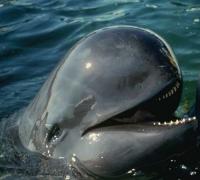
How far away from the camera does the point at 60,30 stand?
33.4 feet

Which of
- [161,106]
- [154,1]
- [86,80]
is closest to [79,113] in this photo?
[86,80]

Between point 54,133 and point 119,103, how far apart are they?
0.72 meters

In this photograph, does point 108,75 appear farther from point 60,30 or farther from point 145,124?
point 60,30

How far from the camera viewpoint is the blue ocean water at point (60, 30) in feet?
25.7

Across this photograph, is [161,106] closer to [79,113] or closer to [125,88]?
[125,88]

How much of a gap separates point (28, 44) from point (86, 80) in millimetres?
5312

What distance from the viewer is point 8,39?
1003cm

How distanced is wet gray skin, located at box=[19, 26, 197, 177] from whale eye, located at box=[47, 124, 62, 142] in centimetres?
1

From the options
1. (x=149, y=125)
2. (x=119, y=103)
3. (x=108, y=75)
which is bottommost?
(x=149, y=125)

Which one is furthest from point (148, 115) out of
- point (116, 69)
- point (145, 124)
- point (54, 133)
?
point (54, 133)

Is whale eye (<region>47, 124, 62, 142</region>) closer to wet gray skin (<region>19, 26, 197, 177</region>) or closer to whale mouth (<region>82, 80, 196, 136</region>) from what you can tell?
wet gray skin (<region>19, 26, 197, 177</region>)

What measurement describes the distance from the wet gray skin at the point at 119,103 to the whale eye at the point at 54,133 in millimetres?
12

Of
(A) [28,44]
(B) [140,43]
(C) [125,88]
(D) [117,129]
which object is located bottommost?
(A) [28,44]

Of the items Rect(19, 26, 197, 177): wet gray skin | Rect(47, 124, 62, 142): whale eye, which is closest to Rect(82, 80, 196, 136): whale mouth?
Rect(19, 26, 197, 177): wet gray skin
